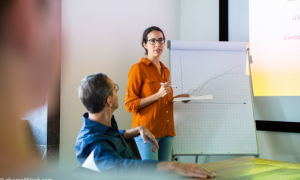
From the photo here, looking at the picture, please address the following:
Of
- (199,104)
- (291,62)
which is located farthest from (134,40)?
(291,62)

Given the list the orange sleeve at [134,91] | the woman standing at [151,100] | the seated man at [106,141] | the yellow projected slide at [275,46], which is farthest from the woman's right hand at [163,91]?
the yellow projected slide at [275,46]

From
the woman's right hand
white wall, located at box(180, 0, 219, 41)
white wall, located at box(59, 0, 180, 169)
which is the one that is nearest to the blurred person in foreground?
white wall, located at box(59, 0, 180, 169)

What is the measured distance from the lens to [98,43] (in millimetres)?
2109

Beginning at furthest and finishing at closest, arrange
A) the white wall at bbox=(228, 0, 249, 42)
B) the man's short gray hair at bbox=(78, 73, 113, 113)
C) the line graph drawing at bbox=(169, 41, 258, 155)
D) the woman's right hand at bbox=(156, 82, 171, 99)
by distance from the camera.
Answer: the white wall at bbox=(228, 0, 249, 42)
the line graph drawing at bbox=(169, 41, 258, 155)
the woman's right hand at bbox=(156, 82, 171, 99)
the man's short gray hair at bbox=(78, 73, 113, 113)

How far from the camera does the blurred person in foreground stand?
773 mm

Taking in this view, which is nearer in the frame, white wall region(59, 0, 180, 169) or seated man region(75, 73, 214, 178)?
seated man region(75, 73, 214, 178)

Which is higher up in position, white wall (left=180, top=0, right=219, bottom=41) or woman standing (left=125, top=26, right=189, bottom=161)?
white wall (left=180, top=0, right=219, bottom=41)

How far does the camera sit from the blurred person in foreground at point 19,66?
2.54ft

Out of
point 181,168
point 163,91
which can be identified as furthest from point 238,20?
point 181,168

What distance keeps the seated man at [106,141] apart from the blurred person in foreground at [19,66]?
0.18 meters

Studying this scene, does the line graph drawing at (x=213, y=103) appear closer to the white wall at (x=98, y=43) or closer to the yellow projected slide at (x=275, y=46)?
the yellow projected slide at (x=275, y=46)

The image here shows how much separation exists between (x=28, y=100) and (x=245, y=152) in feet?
5.74

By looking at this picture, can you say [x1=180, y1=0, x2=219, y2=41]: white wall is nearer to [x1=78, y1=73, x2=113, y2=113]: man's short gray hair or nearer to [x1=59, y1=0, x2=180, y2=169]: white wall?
[x1=59, y1=0, x2=180, y2=169]: white wall

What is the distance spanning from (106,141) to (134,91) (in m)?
0.81
